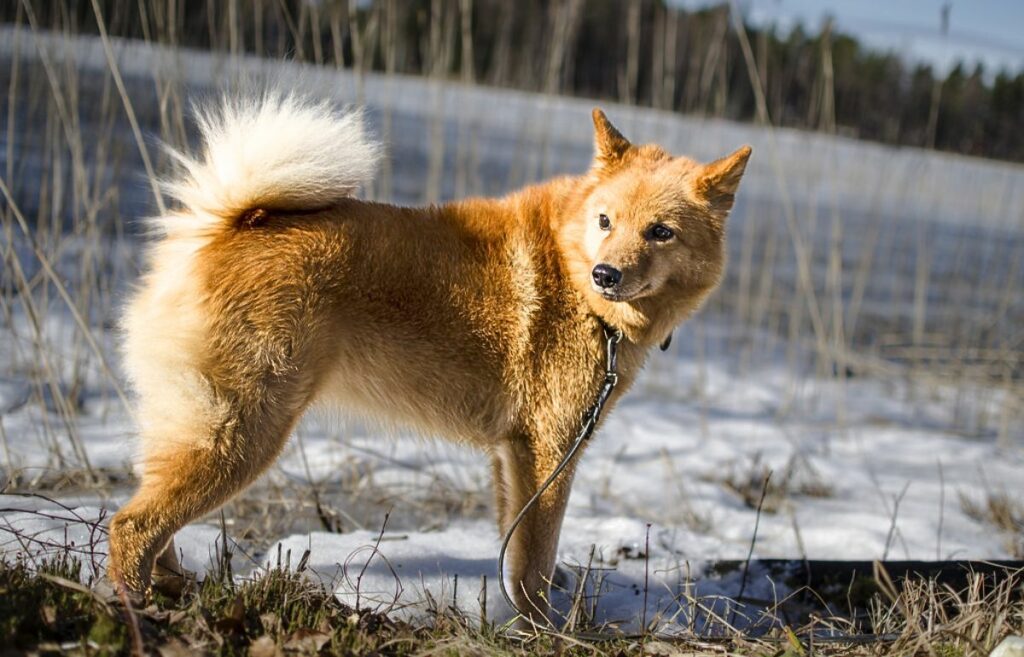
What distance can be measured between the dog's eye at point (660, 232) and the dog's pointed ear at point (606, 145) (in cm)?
33

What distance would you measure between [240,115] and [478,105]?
13.0ft

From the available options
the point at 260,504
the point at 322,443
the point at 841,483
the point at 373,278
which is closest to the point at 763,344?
the point at 841,483

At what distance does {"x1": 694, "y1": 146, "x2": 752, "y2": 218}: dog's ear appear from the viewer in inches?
107

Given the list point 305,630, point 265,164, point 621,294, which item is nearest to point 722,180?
point 621,294

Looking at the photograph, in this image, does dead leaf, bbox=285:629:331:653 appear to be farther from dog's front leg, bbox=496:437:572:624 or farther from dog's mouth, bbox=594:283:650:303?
dog's mouth, bbox=594:283:650:303

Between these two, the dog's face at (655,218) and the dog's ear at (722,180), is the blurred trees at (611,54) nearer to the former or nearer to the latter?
the dog's face at (655,218)

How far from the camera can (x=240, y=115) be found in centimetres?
242

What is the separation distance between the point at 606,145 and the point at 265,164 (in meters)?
1.21

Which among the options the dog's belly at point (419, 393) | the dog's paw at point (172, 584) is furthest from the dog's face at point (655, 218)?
the dog's paw at point (172, 584)

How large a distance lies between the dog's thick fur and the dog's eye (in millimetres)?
12

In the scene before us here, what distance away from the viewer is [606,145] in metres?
2.91

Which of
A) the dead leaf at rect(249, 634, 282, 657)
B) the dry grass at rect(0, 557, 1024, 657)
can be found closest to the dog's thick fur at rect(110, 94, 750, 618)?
the dry grass at rect(0, 557, 1024, 657)

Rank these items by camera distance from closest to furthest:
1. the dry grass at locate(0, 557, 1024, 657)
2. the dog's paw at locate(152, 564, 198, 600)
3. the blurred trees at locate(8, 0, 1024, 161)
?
the dry grass at locate(0, 557, 1024, 657) < the dog's paw at locate(152, 564, 198, 600) < the blurred trees at locate(8, 0, 1024, 161)

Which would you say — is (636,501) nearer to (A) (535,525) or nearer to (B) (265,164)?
(A) (535,525)
